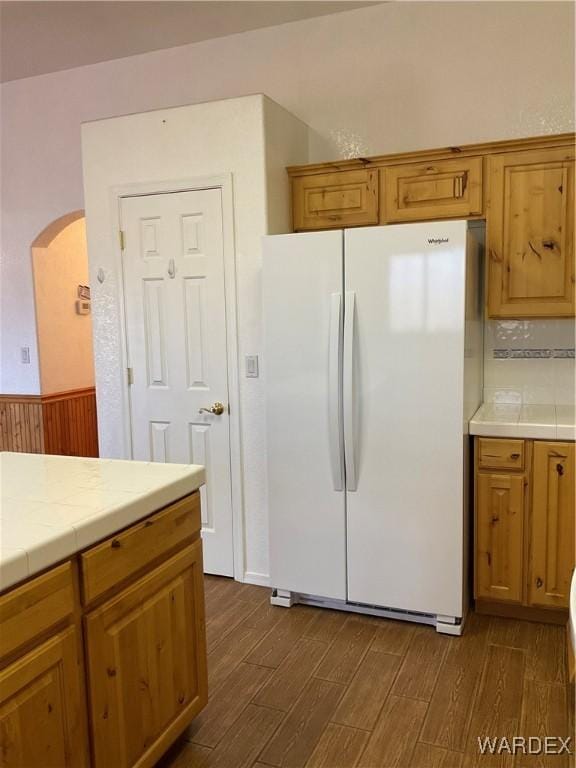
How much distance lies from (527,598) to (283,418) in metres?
1.33

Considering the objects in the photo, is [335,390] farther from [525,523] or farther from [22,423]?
[22,423]

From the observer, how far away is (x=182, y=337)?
3.37 meters

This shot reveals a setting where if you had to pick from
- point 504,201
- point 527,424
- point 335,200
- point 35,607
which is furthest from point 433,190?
point 35,607

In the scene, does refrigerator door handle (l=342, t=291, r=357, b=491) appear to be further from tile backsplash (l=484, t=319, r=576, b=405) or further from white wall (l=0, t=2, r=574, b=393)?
white wall (l=0, t=2, r=574, b=393)

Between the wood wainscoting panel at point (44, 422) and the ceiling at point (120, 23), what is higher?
the ceiling at point (120, 23)

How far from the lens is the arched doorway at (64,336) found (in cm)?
457

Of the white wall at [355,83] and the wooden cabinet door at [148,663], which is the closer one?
the wooden cabinet door at [148,663]

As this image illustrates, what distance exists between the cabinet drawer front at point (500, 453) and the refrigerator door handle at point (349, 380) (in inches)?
22.0

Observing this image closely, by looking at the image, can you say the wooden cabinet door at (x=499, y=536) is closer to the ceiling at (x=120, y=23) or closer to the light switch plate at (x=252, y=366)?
the light switch plate at (x=252, y=366)

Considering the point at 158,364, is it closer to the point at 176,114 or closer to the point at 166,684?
the point at 176,114

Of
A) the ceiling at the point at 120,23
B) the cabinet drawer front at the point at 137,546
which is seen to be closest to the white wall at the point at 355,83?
the ceiling at the point at 120,23

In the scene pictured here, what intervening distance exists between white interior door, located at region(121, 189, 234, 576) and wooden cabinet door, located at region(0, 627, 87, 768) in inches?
72.3

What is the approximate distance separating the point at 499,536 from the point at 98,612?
72.3 inches

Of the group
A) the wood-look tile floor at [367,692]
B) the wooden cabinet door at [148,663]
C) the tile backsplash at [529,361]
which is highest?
the tile backsplash at [529,361]
